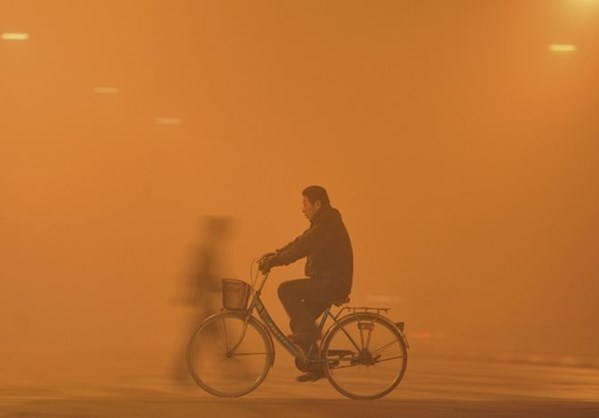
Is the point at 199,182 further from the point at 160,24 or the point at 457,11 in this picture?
the point at 457,11

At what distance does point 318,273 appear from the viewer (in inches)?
313

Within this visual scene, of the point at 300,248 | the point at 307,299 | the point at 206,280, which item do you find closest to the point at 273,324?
the point at 307,299

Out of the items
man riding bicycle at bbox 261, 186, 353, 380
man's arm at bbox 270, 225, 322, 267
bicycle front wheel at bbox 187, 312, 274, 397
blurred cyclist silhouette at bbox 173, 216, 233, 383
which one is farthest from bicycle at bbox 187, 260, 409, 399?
blurred cyclist silhouette at bbox 173, 216, 233, 383

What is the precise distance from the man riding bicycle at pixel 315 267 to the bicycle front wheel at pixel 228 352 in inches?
11.6

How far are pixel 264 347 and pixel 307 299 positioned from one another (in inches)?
19.5

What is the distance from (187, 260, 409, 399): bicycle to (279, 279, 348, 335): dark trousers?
87 millimetres

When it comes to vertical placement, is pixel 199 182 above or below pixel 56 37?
below

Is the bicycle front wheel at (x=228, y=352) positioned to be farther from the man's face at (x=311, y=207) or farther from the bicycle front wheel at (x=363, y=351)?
the man's face at (x=311, y=207)

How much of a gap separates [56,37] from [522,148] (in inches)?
231

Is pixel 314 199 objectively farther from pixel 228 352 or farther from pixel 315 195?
pixel 228 352

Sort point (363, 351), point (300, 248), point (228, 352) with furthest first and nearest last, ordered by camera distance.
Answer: point (363, 351) < point (228, 352) < point (300, 248)

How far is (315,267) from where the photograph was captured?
794 centimetres

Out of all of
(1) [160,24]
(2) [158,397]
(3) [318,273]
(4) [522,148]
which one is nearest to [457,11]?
(4) [522,148]

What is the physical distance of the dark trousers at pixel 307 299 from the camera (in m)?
7.91
